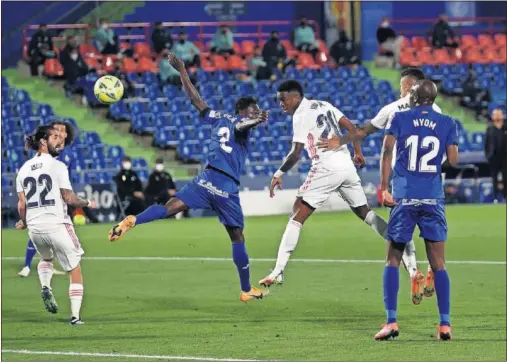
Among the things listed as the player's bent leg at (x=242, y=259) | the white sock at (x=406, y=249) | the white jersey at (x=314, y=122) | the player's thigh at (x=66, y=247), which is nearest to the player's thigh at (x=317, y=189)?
the white jersey at (x=314, y=122)

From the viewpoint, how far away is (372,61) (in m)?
40.2

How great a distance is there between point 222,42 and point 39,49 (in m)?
5.15

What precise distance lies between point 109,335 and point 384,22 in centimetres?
2657

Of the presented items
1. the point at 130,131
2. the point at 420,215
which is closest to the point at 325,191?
the point at 420,215

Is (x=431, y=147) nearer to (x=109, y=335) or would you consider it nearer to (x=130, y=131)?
(x=109, y=335)

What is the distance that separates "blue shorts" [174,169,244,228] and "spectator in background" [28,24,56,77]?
761 inches

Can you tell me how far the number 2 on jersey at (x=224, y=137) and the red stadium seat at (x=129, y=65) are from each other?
20660mm

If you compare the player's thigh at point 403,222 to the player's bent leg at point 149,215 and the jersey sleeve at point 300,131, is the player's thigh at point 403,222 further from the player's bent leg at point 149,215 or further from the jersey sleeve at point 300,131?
the player's bent leg at point 149,215

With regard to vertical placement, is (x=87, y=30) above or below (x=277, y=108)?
above

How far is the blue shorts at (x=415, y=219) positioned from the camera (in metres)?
11.8

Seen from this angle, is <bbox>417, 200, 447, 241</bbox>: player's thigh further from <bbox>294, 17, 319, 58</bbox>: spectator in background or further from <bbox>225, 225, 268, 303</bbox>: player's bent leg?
<bbox>294, 17, 319, 58</bbox>: spectator in background

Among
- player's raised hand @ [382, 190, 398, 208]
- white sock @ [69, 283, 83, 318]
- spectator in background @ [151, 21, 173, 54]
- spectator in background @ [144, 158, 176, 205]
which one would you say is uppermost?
spectator in background @ [151, 21, 173, 54]

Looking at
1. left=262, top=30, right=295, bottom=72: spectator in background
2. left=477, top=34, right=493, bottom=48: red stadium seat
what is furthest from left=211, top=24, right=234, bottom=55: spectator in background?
left=477, top=34, right=493, bottom=48: red stadium seat

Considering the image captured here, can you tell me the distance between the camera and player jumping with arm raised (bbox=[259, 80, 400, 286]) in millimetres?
13938
